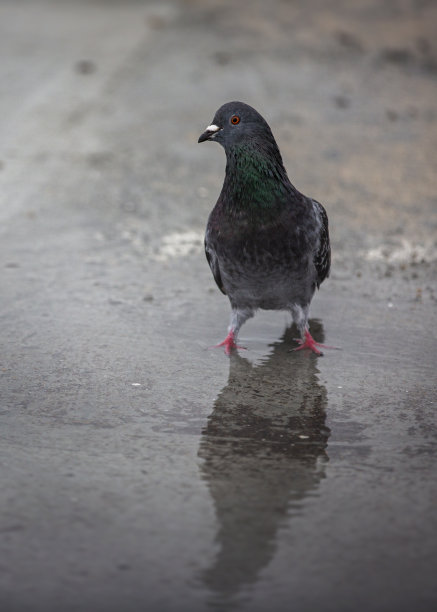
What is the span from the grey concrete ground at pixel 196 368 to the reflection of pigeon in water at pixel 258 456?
0.01 m

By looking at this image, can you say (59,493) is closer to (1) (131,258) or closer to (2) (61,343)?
(2) (61,343)

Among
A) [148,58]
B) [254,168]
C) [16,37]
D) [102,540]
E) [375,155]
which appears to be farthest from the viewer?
[16,37]

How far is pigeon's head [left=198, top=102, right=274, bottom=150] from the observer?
16.7 feet

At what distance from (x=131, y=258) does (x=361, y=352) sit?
215 centimetres

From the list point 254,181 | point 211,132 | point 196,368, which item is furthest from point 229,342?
point 211,132

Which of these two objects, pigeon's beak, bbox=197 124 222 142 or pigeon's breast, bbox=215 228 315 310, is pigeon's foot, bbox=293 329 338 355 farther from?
pigeon's beak, bbox=197 124 222 142

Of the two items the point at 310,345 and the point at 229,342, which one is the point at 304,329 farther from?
the point at 229,342

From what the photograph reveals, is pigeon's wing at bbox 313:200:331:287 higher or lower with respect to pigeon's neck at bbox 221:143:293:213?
lower

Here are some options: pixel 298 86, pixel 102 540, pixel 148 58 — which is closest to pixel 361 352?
pixel 102 540

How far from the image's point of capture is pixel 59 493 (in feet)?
11.9

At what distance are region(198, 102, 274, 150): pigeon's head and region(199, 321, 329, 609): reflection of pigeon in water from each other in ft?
3.99

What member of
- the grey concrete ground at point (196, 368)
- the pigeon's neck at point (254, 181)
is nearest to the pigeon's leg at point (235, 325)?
the grey concrete ground at point (196, 368)

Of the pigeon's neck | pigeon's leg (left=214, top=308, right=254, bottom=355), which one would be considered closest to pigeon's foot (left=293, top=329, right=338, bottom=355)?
pigeon's leg (left=214, top=308, right=254, bottom=355)

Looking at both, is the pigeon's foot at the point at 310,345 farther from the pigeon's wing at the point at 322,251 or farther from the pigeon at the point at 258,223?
the pigeon's wing at the point at 322,251
